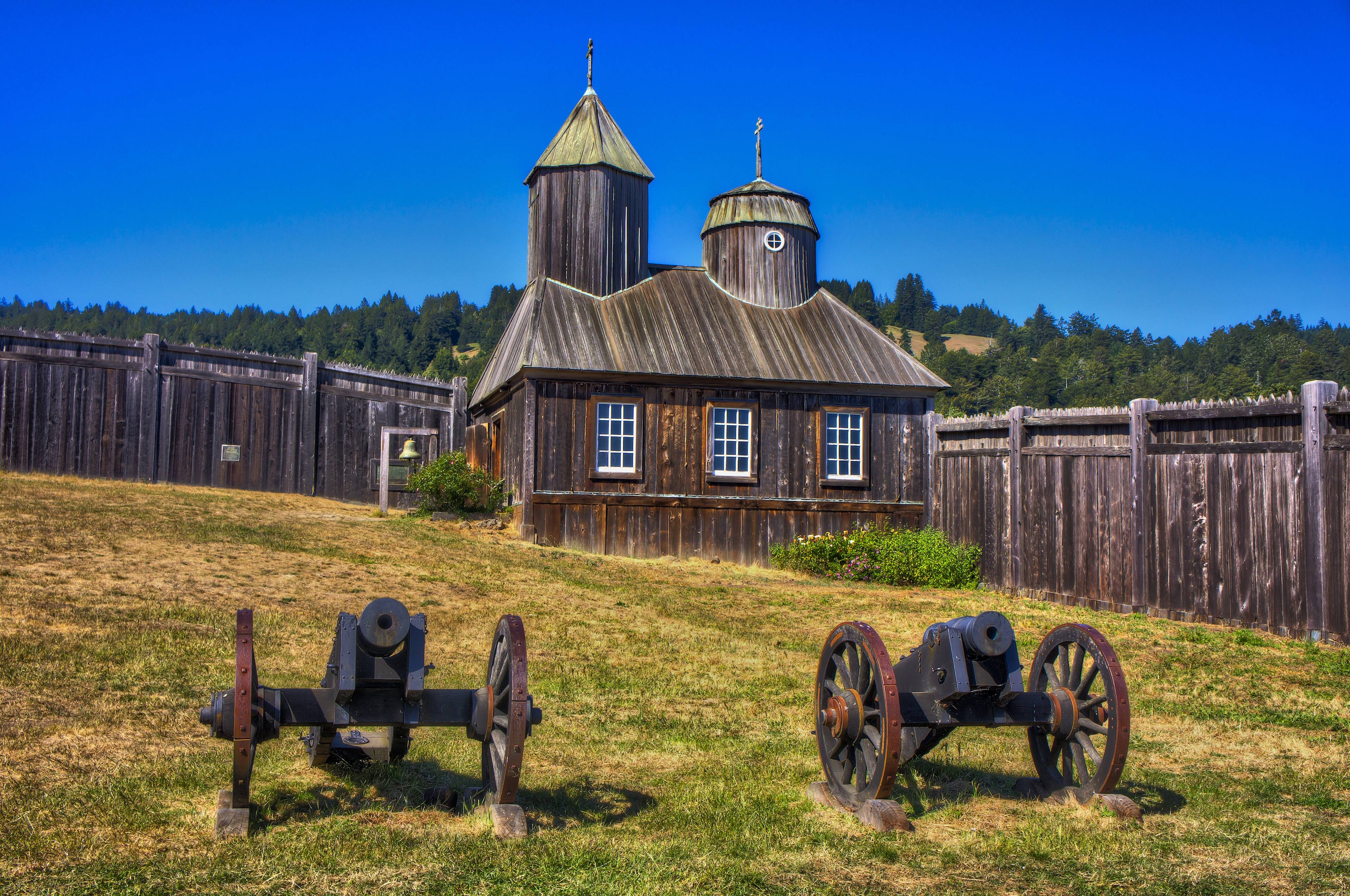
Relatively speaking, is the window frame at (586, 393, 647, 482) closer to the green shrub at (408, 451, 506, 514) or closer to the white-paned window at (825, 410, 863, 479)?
the green shrub at (408, 451, 506, 514)

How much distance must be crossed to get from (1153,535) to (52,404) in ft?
61.1

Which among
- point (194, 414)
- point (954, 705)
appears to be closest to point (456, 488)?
point (194, 414)

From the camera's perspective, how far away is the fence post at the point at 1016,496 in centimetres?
1622

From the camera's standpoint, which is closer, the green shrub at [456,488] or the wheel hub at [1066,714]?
the wheel hub at [1066,714]

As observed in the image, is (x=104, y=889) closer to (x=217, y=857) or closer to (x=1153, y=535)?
(x=217, y=857)

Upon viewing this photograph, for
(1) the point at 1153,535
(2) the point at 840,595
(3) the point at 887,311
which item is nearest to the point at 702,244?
(2) the point at 840,595

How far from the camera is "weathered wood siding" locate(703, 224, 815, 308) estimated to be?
2312 centimetres

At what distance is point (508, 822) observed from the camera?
216 inches

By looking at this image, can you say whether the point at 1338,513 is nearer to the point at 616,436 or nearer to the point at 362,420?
the point at 616,436

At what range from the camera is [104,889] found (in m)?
4.46

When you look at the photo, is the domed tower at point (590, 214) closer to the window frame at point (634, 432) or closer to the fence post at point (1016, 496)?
the window frame at point (634, 432)

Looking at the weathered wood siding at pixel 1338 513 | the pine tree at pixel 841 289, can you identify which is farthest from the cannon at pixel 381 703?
the pine tree at pixel 841 289

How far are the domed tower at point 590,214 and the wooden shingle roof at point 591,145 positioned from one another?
0.07 feet

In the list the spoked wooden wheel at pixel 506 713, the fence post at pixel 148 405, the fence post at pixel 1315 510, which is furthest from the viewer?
the fence post at pixel 148 405
